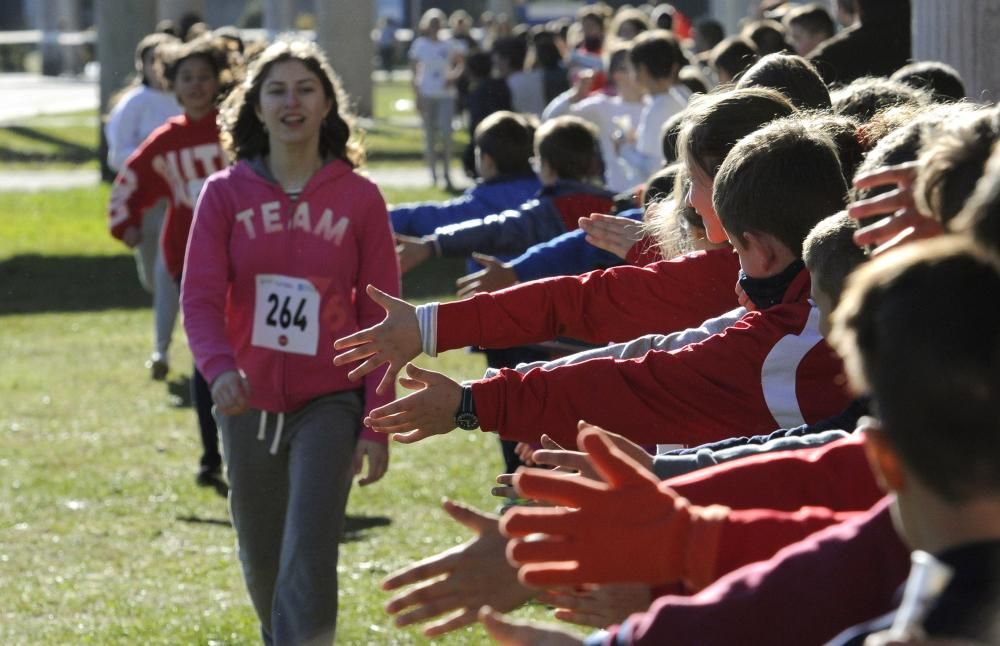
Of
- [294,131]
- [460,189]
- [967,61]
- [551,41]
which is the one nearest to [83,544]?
[294,131]

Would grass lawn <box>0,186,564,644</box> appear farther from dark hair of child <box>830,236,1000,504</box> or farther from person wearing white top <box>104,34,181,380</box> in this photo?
dark hair of child <box>830,236,1000,504</box>

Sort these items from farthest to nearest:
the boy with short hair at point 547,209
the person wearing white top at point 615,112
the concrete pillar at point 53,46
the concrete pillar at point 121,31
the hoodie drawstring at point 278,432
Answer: the concrete pillar at point 53,46 → the concrete pillar at point 121,31 → the person wearing white top at point 615,112 → the boy with short hair at point 547,209 → the hoodie drawstring at point 278,432

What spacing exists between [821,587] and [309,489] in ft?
10.3

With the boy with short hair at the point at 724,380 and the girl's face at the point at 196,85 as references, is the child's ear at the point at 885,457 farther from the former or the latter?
the girl's face at the point at 196,85

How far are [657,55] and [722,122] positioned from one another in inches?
236

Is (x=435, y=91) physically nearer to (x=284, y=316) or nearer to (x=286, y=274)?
(x=286, y=274)

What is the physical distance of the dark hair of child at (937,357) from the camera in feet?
5.73

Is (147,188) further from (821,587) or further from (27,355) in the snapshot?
(821,587)

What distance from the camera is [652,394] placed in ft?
11.3

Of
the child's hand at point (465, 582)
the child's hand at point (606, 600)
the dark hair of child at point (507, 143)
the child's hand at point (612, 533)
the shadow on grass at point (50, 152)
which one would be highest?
the child's hand at point (612, 533)

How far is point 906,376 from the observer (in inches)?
70.7

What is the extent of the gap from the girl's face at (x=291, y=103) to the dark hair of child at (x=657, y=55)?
4.45 meters

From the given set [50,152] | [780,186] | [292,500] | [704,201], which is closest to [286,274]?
[292,500]

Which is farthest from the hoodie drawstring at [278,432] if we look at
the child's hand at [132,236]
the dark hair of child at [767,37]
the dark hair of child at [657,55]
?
the dark hair of child at [767,37]
